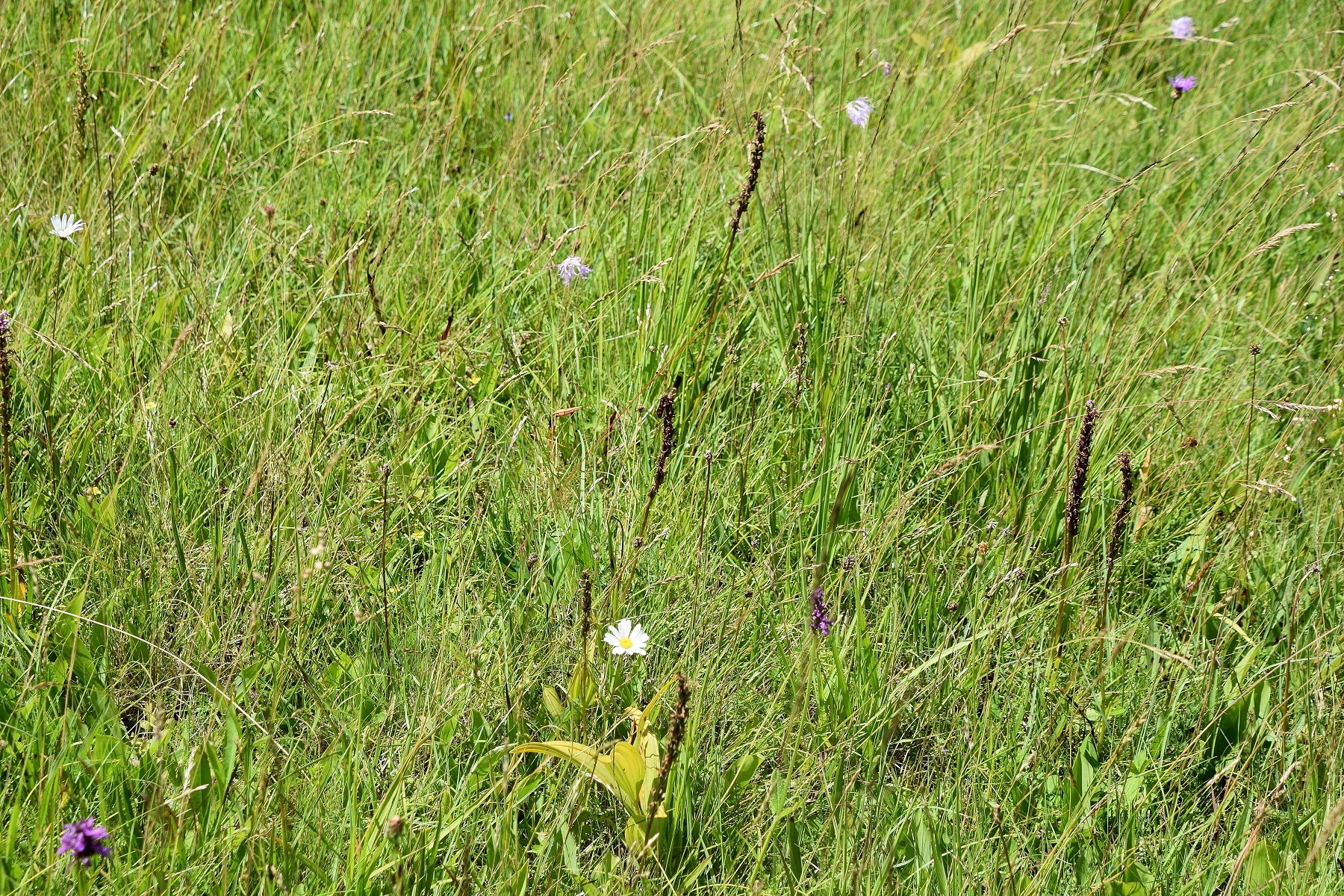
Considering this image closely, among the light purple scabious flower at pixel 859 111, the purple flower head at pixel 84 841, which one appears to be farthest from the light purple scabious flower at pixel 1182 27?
the purple flower head at pixel 84 841

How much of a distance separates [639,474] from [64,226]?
49.0 inches

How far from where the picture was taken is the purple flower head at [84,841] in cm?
116

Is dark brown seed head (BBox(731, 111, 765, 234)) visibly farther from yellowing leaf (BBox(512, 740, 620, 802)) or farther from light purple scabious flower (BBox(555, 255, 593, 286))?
yellowing leaf (BBox(512, 740, 620, 802))

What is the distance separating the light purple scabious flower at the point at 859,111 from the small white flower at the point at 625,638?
1482 millimetres

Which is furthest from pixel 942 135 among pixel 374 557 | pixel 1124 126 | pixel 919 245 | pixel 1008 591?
pixel 374 557

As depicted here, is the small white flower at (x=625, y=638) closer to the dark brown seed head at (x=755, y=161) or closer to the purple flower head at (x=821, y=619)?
the purple flower head at (x=821, y=619)

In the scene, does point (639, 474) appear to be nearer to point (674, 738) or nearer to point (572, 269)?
point (572, 269)

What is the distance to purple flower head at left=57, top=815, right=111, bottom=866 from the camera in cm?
116

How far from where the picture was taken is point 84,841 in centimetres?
117

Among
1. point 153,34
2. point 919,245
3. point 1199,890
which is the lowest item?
point 1199,890

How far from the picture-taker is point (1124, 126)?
313 centimetres

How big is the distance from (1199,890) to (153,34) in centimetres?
299

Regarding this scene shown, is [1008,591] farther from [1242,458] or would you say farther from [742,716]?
[1242,458]

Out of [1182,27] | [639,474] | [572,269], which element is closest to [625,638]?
[639,474]
